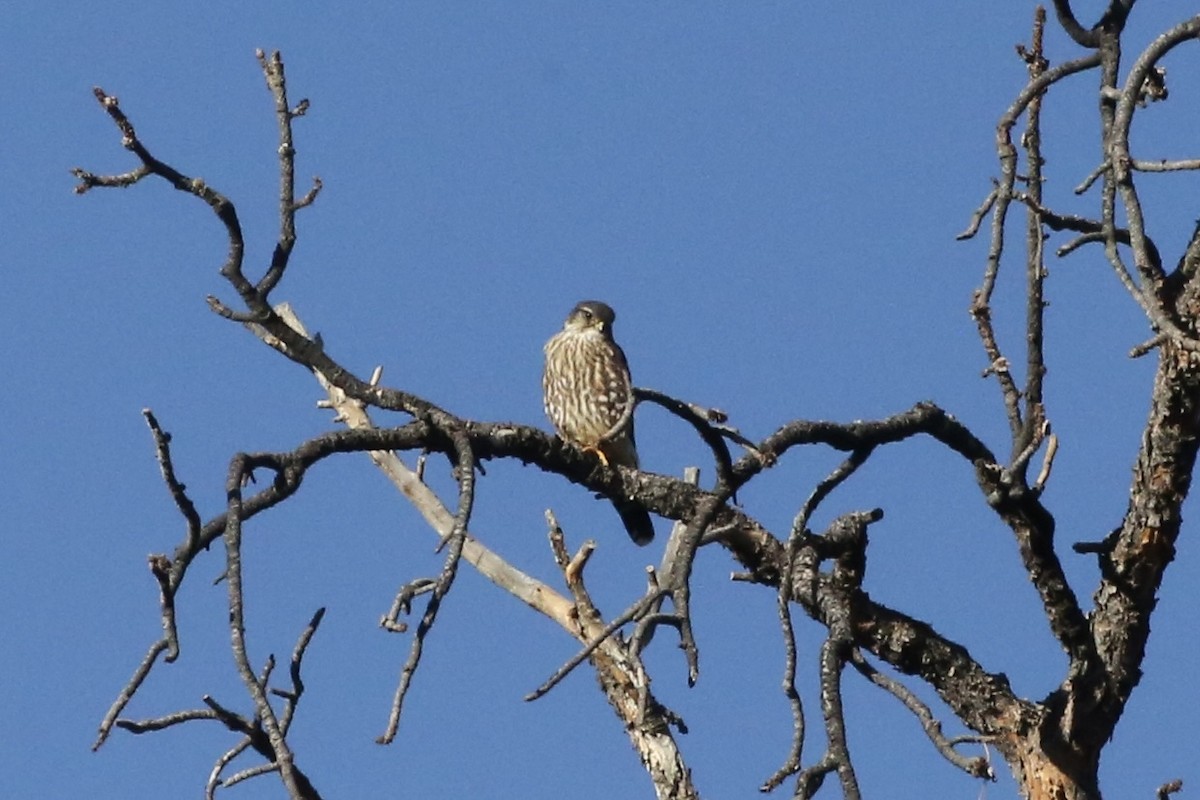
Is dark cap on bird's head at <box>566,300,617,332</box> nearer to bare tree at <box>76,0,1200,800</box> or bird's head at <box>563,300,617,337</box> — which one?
bird's head at <box>563,300,617,337</box>

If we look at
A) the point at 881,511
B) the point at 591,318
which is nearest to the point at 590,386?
the point at 591,318

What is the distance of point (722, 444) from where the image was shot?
11.7 feet

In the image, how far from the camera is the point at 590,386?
24.7 feet

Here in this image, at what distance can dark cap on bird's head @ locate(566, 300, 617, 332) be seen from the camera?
25.8 ft

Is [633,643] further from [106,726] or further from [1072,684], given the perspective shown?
[1072,684]

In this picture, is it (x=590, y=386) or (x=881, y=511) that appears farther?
(x=590, y=386)

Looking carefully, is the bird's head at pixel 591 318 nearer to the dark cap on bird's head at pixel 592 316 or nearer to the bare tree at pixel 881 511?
the dark cap on bird's head at pixel 592 316

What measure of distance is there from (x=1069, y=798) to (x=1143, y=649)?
0.39m

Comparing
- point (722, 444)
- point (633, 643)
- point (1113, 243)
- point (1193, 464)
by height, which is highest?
point (1193, 464)

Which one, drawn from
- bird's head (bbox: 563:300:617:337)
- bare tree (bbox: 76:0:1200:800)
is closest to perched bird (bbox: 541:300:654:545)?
bird's head (bbox: 563:300:617:337)

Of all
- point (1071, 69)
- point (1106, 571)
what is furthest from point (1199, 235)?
point (1106, 571)

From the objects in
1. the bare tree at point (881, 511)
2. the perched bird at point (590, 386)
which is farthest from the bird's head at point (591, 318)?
the bare tree at point (881, 511)

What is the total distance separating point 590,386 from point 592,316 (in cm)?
44

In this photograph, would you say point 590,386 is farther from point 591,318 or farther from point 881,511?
point 881,511
